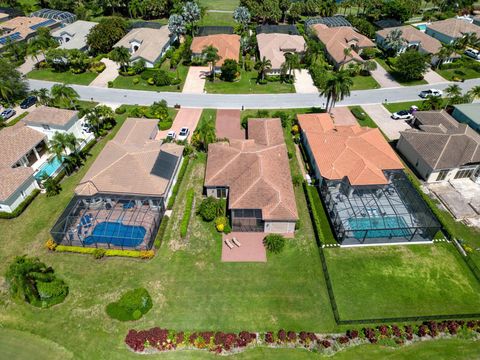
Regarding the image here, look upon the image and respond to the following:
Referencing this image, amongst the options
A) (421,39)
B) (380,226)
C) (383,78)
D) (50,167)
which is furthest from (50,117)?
(421,39)

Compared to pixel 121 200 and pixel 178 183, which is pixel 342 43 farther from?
pixel 121 200

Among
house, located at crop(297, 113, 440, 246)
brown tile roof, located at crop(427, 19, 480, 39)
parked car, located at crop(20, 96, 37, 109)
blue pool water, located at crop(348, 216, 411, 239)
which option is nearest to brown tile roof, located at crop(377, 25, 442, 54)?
brown tile roof, located at crop(427, 19, 480, 39)

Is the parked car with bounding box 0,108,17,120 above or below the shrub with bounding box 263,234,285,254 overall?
above

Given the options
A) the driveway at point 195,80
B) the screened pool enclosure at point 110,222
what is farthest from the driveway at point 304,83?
the screened pool enclosure at point 110,222

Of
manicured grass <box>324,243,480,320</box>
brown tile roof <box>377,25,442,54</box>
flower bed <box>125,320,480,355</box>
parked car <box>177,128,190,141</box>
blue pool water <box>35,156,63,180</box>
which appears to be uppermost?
brown tile roof <box>377,25,442,54</box>

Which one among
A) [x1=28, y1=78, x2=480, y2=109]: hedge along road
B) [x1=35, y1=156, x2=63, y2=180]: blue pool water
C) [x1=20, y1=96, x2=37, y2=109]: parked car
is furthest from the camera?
[x1=28, y1=78, x2=480, y2=109]: hedge along road

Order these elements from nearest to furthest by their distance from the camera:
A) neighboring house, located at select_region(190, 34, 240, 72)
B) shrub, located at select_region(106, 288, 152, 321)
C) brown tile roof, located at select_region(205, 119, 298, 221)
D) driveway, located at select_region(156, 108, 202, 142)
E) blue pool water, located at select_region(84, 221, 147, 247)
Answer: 1. shrub, located at select_region(106, 288, 152, 321)
2. blue pool water, located at select_region(84, 221, 147, 247)
3. brown tile roof, located at select_region(205, 119, 298, 221)
4. driveway, located at select_region(156, 108, 202, 142)
5. neighboring house, located at select_region(190, 34, 240, 72)

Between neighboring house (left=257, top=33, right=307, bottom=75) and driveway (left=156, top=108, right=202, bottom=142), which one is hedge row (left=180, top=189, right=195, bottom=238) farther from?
neighboring house (left=257, top=33, right=307, bottom=75)
